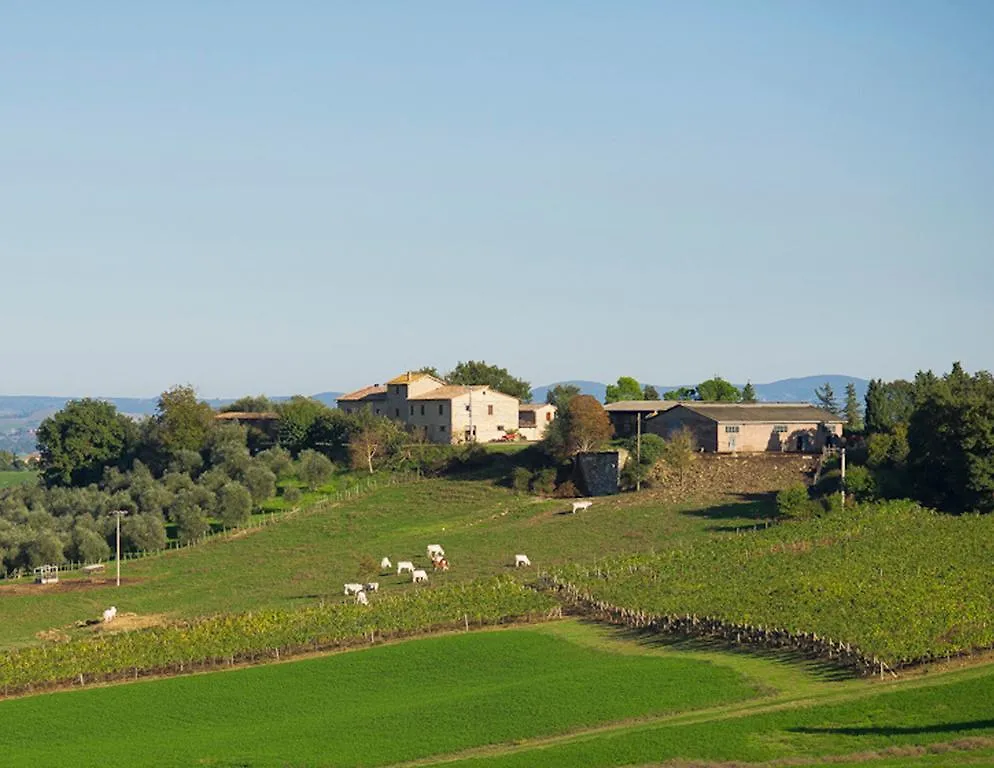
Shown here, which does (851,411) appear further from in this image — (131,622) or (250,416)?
(131,622)

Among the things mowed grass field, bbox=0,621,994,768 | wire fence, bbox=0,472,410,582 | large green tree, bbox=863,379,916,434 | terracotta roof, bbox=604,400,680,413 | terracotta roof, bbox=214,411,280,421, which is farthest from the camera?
terracotta roof, bbox=214,411,280,421

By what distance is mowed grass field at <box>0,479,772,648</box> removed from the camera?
8162cm

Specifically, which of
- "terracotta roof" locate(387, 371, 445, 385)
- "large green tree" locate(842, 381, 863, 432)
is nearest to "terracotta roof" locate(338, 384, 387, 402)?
"terracotta roof" locate(387, 371, 445, 385)

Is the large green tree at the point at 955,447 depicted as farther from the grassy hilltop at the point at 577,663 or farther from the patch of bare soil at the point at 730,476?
the patch of bare soil at the point at 730,476

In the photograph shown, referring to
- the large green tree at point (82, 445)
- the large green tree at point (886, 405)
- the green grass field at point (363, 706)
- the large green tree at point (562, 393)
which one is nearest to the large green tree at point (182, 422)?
the large green tree at point (82, 445)

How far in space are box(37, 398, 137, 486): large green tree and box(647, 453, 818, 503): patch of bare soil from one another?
5616cm

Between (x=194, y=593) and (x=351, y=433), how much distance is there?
4362 cm

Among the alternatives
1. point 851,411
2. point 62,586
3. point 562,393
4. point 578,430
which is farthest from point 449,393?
point 851,411

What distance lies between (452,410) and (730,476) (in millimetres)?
31390

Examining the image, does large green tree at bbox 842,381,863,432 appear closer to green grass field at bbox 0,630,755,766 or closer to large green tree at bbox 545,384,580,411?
large green tree at bbox 545,384,580,411

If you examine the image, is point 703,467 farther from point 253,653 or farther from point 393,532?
point 253,653

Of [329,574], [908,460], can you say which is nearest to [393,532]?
[329,574]

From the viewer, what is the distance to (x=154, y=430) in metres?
136

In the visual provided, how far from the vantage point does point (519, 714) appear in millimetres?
52406
